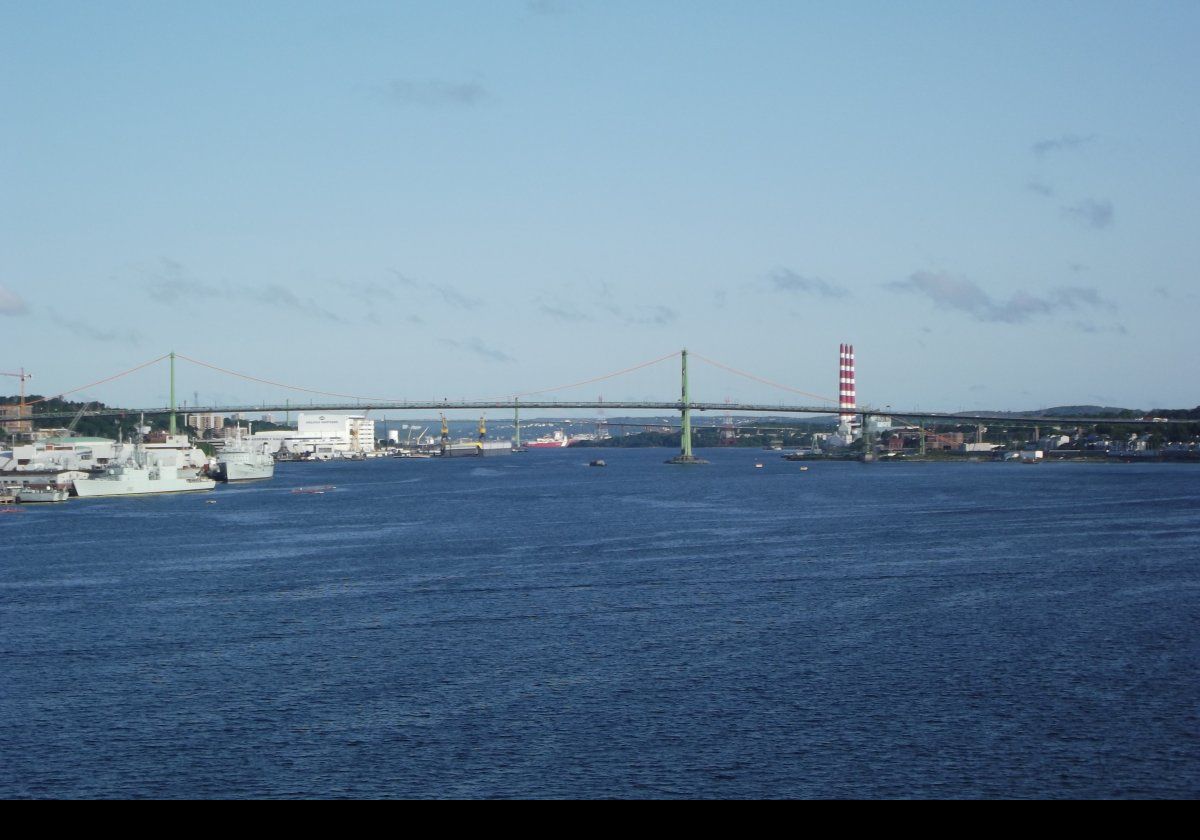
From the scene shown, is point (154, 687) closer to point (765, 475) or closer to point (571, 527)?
point (571, 527)

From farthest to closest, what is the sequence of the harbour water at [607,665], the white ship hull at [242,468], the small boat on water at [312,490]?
the white ship hull at [242,468] → the small boat on water at [312,490] → the harbour water at [607,665]

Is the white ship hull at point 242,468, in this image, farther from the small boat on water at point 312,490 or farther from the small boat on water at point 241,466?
the small boat on water at point 312,490

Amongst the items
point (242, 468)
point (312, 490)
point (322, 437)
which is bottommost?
point (312, 490)

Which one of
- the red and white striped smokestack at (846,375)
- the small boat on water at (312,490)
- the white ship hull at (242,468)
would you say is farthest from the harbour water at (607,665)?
the red and white striped smokestack at (846,375)

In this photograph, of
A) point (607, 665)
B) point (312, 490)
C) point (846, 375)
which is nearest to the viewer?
point (607, 665)

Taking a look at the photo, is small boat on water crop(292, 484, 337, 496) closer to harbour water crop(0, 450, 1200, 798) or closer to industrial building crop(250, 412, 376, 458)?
harbour water crop(0, 450, 1200, 798)

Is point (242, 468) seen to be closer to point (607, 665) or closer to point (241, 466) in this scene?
point (241, 466)

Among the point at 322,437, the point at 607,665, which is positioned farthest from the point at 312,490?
the point at 322,437
